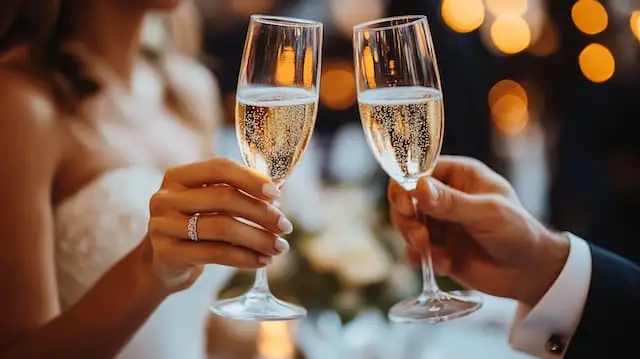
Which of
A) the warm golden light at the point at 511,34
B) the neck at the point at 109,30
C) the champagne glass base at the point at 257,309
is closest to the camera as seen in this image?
the champagne glass base at the point at 257,309

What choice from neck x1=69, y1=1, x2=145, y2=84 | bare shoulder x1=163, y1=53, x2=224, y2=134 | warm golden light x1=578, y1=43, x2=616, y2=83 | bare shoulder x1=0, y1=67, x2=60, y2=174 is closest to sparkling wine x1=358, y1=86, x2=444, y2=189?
bare shoulder x1=0, y1=67, x2=60, y2=174

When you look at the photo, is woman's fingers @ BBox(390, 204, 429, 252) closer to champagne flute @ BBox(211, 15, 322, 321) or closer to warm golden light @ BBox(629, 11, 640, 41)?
champagne flute @ BBox(211, 15, 322, 321)

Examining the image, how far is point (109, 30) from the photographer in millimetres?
1423

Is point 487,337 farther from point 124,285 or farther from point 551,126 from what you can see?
point 551,126

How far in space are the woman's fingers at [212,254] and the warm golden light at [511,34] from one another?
2.13 m

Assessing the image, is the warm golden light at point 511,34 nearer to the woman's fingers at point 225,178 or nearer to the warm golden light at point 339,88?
the warm golden light at point 339,88

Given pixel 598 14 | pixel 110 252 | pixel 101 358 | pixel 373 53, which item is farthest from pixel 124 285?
pixel 598 14

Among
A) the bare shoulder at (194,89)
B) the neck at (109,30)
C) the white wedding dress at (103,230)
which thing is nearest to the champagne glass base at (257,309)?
the white wedding dress at (103,230)

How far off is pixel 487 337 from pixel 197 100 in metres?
0.73

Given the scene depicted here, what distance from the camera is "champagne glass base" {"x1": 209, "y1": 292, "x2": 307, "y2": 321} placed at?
3.10 ft

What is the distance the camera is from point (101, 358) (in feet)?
3.76

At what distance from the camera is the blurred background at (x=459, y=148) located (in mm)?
1485

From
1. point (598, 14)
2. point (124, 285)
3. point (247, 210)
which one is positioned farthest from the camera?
point (598, 14)

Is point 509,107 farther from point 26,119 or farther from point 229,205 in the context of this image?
point 229,205
